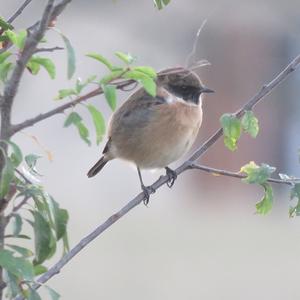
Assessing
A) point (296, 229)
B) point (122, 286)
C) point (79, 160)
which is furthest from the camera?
point (79, 160)

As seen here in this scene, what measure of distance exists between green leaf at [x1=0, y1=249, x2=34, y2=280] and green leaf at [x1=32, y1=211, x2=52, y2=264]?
112 mm

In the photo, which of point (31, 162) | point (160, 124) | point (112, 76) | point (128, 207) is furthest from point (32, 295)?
point (160, 124)

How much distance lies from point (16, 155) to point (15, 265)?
0.22 meters

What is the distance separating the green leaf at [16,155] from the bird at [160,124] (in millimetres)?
2689

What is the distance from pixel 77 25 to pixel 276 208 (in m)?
5.70

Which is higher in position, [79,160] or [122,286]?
[79,160]

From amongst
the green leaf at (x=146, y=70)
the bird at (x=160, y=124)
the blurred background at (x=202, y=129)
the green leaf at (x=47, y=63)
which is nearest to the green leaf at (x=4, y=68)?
the green leaf at (x=47, y=63)

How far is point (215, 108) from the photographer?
18.5 m

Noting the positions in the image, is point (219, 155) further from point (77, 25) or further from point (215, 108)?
point (77, 25)

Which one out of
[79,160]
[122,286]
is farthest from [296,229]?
[79,160]

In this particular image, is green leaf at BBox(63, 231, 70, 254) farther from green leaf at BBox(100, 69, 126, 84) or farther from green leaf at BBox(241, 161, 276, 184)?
green leaf at BBox(241, 161, 276, 184)

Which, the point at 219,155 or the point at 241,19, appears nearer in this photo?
the point at 219,155

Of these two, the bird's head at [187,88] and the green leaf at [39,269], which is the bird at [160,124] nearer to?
the bird's head at [187,88]

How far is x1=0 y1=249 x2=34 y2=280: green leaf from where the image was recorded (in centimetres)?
183
